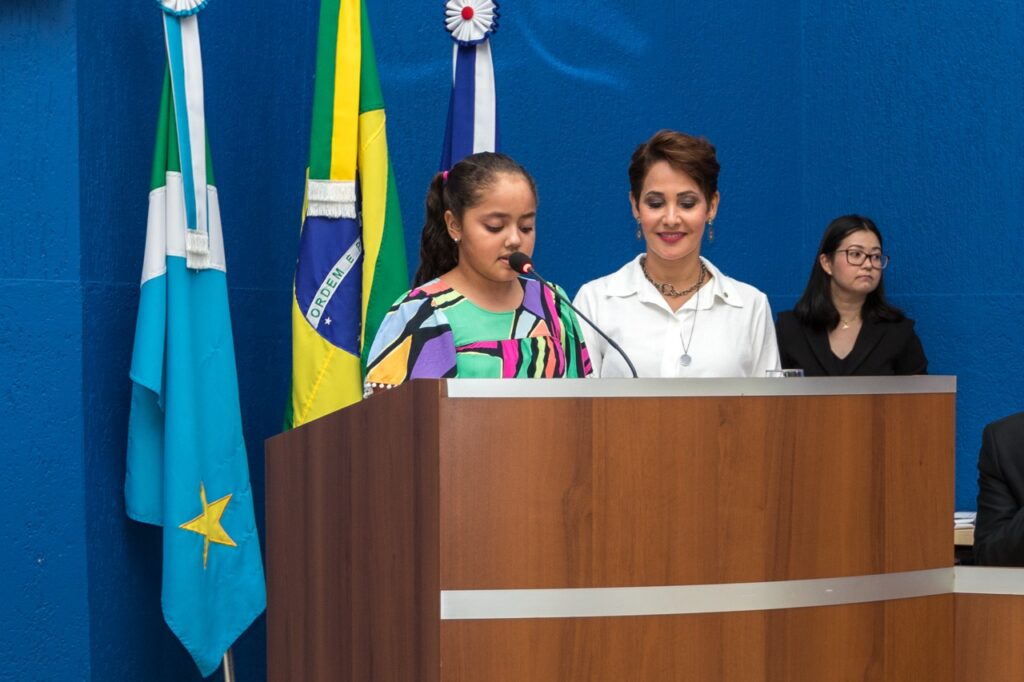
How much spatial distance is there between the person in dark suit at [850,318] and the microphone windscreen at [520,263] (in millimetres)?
2111

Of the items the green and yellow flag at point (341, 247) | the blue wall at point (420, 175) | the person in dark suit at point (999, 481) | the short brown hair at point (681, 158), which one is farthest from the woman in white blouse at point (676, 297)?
the blue wall at point (420, 175)

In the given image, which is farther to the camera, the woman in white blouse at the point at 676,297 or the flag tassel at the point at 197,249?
the flag tassel at the point at 197,249

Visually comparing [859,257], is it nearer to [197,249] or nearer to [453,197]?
[197,249]

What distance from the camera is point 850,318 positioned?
421 cm

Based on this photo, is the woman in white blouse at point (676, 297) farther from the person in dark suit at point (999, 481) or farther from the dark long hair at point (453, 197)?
the person in dark suit at point (999, 481)

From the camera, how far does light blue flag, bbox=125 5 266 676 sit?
133 inches

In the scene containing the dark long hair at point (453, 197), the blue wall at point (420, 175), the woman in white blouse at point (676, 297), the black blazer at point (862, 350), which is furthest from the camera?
the black blazer at point (862, 350)

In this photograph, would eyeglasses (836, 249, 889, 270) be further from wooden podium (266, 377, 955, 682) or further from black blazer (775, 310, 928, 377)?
wooden podium (266, 377, 955, 682)

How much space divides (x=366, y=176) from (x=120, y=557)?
3.78 ft

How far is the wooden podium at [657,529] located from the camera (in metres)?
1.66

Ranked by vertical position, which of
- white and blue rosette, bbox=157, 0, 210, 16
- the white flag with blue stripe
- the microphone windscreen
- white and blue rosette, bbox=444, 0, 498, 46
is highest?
white and blue rosette, bbox=444, 0, 498, 46

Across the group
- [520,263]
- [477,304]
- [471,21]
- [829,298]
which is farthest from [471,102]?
[520,263]

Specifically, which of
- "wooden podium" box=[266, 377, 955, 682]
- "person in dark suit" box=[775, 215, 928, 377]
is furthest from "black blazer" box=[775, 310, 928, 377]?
"wooden podium" box=[266, 377, 955, 682]

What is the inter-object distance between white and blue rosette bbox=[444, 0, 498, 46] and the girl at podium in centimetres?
140
